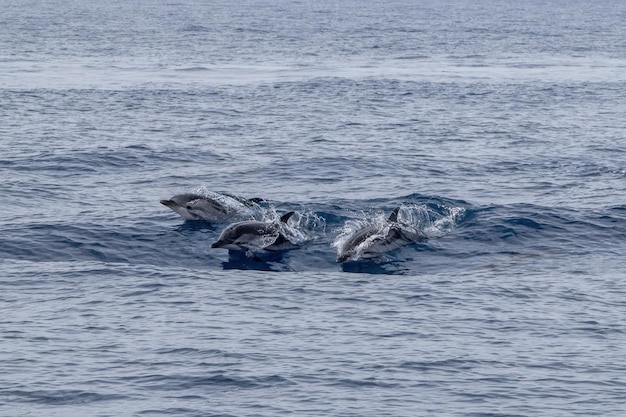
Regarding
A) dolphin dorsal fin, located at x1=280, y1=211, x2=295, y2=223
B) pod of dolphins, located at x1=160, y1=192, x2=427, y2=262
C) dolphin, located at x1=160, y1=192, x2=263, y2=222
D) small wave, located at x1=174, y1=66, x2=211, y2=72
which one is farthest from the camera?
small wave, located at x1=174, y1=66, x2=211, y2=72

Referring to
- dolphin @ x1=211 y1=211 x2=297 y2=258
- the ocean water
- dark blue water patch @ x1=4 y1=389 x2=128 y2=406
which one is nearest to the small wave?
the ocean water

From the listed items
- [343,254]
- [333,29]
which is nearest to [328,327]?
[343,254]

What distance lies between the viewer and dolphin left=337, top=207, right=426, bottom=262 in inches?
1270

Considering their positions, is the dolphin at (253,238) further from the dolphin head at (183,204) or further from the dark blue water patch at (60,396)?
the dark blue water patch at (60,396)

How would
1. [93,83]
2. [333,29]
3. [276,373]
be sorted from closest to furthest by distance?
[276,373], [93,83], [333,29]

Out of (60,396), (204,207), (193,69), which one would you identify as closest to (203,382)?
(60,396)

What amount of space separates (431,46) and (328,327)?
8160 centimetres

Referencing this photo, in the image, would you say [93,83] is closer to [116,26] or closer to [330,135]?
[330,135]

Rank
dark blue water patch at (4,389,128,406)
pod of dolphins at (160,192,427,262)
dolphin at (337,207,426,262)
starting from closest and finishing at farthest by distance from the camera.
→ dark blue water patch at (4,389,128,406), dolphin at (337,207,426,262), pod of dolphins at (160,192,427,262)

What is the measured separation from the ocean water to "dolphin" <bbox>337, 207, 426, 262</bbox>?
1.00 feet

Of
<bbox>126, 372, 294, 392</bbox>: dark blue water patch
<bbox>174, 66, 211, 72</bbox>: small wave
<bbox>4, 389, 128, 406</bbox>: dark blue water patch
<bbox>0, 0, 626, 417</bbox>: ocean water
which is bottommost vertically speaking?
<bbox>4, 389, 128, 406</bbox>: dark blue water patch

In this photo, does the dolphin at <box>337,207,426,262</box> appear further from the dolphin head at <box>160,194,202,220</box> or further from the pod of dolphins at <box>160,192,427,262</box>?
the dolphin head at <box>160,194,202,220</box>

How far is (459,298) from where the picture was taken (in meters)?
29.1

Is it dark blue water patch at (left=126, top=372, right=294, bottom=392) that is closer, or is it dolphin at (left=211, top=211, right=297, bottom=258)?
dark blue water patch at (left=126, top=372, right=294, bottom=392)
